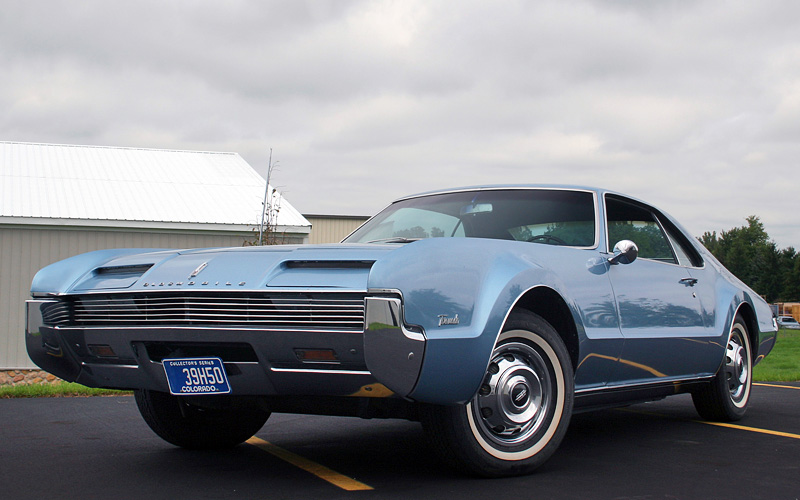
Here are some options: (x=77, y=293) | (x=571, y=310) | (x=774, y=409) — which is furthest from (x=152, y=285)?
(x=774, y=409)

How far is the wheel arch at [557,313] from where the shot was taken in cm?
396

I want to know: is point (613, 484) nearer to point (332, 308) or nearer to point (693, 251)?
point (332, 308)

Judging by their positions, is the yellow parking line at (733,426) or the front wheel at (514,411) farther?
the yellow parking line at (733,426)

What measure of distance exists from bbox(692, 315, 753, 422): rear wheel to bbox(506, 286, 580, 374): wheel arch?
205cm

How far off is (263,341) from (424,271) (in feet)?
2.36

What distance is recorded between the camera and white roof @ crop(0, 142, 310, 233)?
1471 cm

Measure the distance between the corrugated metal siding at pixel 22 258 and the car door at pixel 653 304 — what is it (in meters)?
10.9

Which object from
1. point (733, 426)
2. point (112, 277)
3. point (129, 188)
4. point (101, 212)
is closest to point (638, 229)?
point (733, 426)

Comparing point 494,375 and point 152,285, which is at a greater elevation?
point 152,285

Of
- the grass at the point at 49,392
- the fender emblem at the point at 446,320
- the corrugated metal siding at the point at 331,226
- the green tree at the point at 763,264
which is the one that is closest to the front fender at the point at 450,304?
the fender emblem at the point at 446,320

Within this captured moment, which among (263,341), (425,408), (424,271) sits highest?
(424,271)

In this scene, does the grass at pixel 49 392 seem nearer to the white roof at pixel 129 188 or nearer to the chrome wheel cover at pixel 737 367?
the chrome wheel cover at pixel 737 367

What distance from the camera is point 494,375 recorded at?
3.66 m

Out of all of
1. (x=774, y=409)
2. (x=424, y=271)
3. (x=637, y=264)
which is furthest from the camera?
(x=774, y=409)
